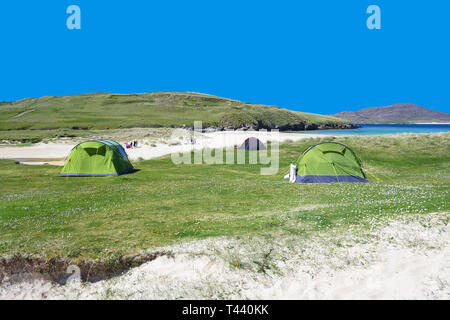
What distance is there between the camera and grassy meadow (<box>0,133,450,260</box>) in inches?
396

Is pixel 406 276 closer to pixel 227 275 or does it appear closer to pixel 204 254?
pixel 227 275

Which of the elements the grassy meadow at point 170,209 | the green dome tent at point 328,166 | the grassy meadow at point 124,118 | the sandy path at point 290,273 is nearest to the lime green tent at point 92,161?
the grassy meadow at point 170,209

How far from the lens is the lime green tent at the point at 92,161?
1041 inches

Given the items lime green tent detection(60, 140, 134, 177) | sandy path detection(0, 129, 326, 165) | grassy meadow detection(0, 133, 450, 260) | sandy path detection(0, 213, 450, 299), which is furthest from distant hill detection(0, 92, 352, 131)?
sandy path detection(0, 213, 450, 299)

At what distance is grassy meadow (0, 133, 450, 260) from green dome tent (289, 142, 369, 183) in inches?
57.1

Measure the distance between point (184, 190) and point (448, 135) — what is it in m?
42.8

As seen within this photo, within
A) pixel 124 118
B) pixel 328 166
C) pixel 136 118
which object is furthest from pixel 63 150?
pixel 124 118

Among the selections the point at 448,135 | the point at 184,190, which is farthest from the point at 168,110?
the point at 184,190

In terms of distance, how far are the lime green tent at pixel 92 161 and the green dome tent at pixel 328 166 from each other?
16.2 meters

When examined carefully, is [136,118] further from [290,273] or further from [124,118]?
[290,273]

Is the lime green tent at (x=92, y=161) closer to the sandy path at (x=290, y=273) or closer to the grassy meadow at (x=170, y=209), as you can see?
the grassy meadow at (x=170, y=209)

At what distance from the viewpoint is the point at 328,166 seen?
2181 centimetres

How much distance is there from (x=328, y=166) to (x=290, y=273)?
604 inches

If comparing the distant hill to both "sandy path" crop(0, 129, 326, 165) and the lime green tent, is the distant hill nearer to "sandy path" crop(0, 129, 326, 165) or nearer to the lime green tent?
"sandy path" crop(0, 129, 326, 165)
